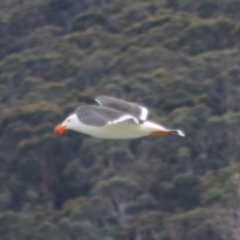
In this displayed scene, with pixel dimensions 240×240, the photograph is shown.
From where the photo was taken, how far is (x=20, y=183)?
2367 cm

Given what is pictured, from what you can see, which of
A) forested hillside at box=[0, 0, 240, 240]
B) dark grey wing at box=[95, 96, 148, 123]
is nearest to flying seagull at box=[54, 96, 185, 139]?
dark grey wing at box=[95, 96, 148, 123]

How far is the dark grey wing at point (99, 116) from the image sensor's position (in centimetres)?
743

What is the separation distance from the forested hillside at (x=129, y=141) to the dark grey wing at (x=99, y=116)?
1122 centimetres

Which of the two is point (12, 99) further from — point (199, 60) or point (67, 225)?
point (67, 225)

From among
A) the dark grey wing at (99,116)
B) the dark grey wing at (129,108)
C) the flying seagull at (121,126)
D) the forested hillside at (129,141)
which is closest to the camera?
the dark grey wing at (99,116)

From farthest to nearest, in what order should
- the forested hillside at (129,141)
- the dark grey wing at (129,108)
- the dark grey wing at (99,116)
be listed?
the forested hillside at (129,141)
the dark grey wing at (129,108)
the dark grey wing at (99,116)

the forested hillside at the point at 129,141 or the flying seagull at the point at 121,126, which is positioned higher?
the forested hillside at the point at 129,141

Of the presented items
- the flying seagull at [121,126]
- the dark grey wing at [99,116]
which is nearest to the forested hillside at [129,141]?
the flying seagull at [121,126]

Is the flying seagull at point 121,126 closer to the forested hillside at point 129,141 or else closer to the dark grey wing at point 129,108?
the dark grey wing at point 129,108

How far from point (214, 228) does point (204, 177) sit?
2.27m

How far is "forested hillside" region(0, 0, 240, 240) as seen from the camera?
20422mm

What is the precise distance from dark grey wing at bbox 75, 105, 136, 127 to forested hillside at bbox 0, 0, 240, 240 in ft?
36.8

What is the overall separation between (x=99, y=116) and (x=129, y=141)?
52.1ft

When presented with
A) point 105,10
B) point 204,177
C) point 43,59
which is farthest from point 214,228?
point 105,10
